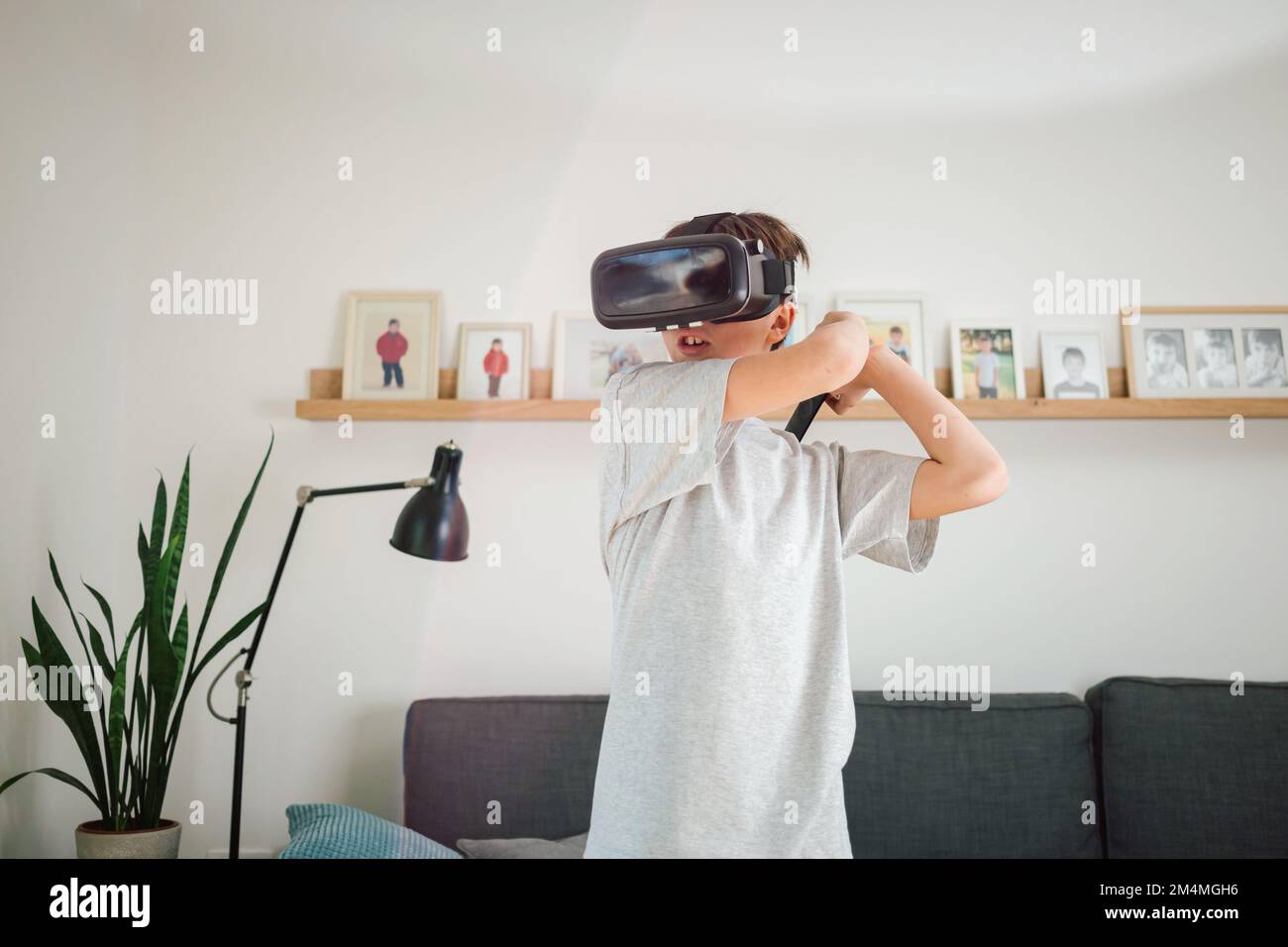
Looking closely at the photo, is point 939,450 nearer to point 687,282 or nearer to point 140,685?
point 687,282

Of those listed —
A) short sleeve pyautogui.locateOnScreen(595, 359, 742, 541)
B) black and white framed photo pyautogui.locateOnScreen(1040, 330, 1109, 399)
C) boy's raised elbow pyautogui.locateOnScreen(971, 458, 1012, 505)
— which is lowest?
boy's raised elbow pyautogui.locateOnScreen(971, 458, 1012, 505)

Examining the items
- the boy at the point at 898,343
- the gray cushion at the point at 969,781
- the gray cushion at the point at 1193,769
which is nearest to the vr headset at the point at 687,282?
the gray cushion at the point at 969,781

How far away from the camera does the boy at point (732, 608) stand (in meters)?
0.84

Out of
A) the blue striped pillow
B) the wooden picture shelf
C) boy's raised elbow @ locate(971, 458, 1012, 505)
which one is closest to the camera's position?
boy's raised elbow @ locate(971, 458, 1012, 505)

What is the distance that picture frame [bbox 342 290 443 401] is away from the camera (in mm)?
2256

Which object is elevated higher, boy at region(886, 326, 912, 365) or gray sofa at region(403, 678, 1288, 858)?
boy at region(886, 326, 912, 365)

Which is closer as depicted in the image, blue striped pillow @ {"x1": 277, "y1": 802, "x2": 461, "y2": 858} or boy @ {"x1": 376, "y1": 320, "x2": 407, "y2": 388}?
blue striped pillow @ {"x1": 277, "y1": 802, "x2": 461, "y2": 858}

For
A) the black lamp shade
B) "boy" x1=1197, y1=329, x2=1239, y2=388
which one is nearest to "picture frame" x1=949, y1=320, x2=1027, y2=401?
"boy" x1=1197, y1=329, x2=1239, y2=388

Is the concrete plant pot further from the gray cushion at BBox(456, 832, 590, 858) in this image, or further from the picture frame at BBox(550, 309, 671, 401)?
the picture frame at BBox(550, 309, 671, 401)

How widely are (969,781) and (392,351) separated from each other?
1.54 meters

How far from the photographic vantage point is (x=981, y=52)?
2326mm

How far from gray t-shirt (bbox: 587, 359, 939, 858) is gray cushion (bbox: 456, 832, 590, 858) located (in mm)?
989

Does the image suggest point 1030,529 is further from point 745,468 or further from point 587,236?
point 745,468
